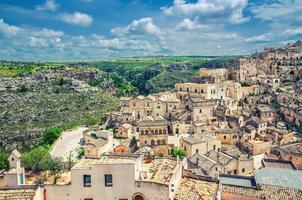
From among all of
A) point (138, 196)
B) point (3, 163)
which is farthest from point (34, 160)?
point (138, 196)

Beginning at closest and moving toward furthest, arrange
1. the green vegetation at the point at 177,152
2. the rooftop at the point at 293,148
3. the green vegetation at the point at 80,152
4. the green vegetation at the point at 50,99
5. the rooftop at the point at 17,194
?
the rooftop at the point at 17,194
the rooftop at the point at 293,148
the green vegetation at the point at 177,152
the green vegetation at the point at 80,152
the green vegetation at the point at 50,99

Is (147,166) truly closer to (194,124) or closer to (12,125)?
(194,124)

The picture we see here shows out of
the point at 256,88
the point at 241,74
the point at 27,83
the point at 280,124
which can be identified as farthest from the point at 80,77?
the point at 280,124

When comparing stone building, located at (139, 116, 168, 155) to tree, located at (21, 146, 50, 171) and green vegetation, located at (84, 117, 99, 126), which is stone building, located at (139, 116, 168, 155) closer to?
tree, located at (21, 146, 50, 171)

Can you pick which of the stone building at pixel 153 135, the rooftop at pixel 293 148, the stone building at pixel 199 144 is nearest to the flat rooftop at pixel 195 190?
the stone building at pixel 199 144

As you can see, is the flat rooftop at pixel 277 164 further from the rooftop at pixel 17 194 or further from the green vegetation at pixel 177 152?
the rooftop at pixel 17 194

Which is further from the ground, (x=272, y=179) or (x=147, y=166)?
(x=147, y=166)

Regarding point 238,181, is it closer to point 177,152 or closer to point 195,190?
point 195,190

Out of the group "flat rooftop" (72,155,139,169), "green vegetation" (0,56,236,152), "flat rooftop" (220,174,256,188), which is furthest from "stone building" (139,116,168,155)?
"flat rooftop" (72,155,139,169)

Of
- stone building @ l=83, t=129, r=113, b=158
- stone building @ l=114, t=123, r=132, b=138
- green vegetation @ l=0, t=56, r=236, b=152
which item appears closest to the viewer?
stone building @ l=83, t=129, r=113, b=158
